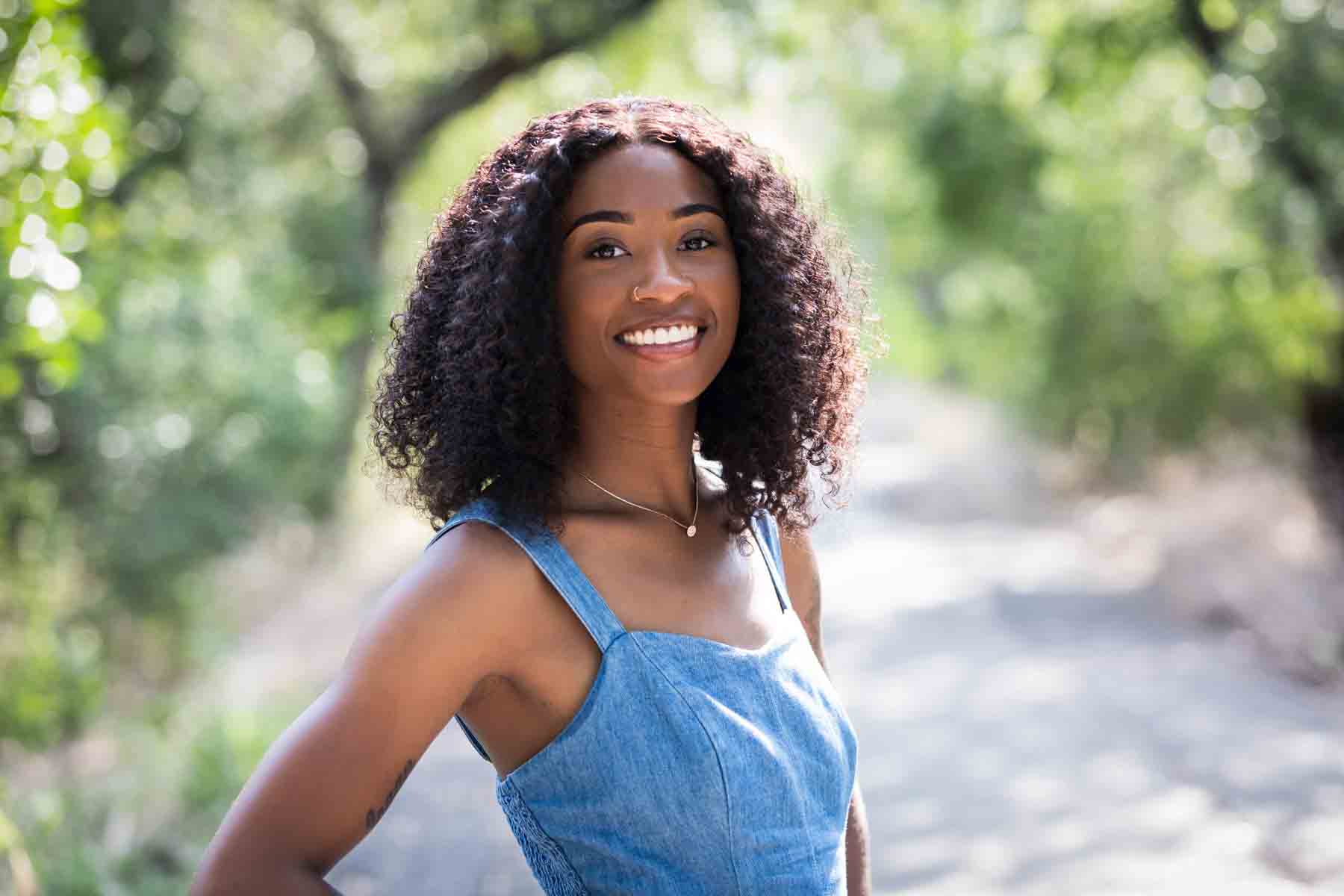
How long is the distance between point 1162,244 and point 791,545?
12.5m

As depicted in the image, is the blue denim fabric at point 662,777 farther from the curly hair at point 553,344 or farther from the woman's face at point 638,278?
the woman's face at point 638,278

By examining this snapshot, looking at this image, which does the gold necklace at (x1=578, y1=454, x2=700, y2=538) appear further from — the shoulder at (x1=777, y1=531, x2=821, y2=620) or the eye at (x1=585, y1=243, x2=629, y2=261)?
the eye at (x1=585, y1=243, x2=629, y2=261)

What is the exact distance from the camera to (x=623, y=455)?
1853 mm

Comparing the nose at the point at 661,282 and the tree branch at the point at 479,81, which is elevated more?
the tree branch at the point at 479,81

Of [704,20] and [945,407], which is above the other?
[945,407]

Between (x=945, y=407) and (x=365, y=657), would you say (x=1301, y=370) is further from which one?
(x=945, y=407)

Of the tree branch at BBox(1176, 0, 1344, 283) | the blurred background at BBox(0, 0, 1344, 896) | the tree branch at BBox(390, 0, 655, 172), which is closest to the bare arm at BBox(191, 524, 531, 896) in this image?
the blurred background at BBox(0, 0, 1344, 896)

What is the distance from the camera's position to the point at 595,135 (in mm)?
1729

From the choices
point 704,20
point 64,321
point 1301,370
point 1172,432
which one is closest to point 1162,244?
point 1172,432

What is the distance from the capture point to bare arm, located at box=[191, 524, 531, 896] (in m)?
1.36

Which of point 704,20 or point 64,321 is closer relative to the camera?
point 64,321

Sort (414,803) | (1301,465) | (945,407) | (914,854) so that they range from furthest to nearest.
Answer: (945,407) → (1301,465) → (414,803) → (914,854)

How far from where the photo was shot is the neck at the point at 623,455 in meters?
1.83

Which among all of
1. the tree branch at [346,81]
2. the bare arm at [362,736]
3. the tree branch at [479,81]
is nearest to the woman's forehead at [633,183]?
the bare arm at [362,736]
